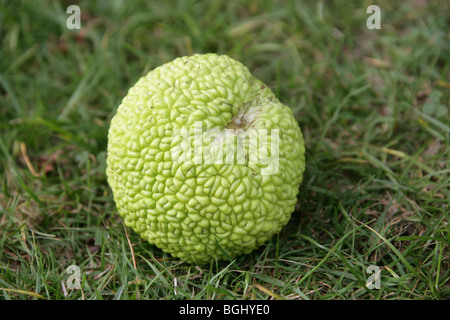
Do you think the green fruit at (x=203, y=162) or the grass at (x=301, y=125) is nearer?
the green fruit at (x=203, y=162)

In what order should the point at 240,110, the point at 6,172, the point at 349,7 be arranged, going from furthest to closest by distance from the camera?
the point at 349,7, the point at 6,172, the point at 240,110

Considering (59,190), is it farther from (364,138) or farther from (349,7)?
(349,7)

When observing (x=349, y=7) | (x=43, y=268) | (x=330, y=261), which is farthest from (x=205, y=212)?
(x=349, y=7)

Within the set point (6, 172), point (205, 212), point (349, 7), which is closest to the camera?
point (205, 212)

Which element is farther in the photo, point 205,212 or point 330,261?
point 330,261

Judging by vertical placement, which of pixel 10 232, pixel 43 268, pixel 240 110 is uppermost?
pixel 240 110

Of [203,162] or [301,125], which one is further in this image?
[301,125]
